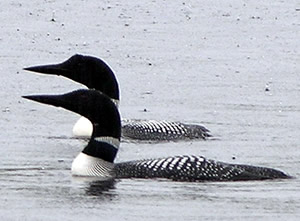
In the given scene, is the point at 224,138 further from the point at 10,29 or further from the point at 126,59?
the point at 10,29

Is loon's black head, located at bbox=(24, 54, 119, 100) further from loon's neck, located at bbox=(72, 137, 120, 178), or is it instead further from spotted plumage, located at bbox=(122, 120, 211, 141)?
loon's neck, located at bbox=(72, 137, 120, 178)

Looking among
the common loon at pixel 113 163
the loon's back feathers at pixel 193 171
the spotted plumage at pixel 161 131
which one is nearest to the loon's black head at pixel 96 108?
the common loon at pixel 113 163

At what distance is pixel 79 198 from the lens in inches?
430

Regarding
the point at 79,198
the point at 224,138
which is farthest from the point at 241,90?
the point at 79,198

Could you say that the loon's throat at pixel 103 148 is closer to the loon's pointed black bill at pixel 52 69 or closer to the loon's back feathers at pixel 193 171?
the loon's back feathers at pixel 193 171

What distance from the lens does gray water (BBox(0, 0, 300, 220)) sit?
1078 cm

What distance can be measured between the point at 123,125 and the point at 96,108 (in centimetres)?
212

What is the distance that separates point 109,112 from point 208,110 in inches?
145

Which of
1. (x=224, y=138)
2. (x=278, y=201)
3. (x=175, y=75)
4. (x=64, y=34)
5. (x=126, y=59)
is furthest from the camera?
(x=64, y=34)

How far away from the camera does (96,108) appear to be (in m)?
12.0

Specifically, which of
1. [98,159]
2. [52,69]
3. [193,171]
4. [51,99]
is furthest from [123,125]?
[193,171]

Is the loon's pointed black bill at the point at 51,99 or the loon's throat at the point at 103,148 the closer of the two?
the loon's throat at the point at 103,148

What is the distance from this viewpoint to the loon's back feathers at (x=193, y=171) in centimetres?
1161

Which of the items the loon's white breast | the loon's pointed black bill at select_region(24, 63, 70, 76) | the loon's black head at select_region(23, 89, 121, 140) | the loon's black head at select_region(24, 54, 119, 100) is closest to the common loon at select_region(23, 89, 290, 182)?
the loon's black head at select_region(23, 89, 121, 140)
